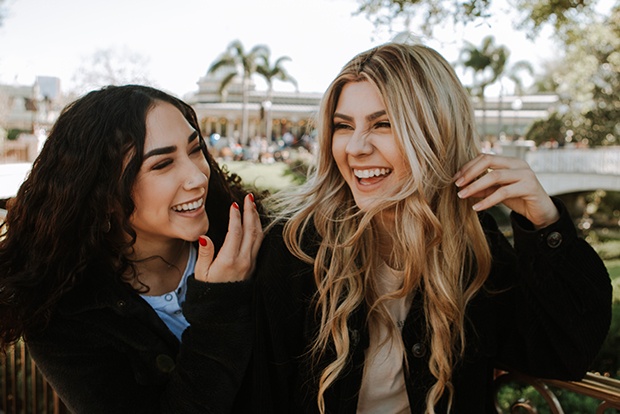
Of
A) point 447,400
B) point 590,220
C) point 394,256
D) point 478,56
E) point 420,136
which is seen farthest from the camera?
point 478,56

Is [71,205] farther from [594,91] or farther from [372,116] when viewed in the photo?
[594,91]

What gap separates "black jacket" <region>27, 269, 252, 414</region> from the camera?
7.50 feet

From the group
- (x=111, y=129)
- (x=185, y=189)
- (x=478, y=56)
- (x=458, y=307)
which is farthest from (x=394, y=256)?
(x=478, y=56)

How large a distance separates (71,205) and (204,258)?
65 cm

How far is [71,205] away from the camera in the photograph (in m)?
2.45

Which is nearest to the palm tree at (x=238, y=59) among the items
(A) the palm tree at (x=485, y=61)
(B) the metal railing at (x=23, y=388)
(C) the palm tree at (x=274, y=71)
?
(C) the palm tree at (x=274, y=71)

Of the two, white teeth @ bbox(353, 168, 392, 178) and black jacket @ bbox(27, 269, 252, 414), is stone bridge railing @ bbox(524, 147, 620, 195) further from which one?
black jacket @ bbox(27, 269, 252, 414)

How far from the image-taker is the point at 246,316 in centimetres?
232

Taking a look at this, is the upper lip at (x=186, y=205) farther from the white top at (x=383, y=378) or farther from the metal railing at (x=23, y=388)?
the metal railing at (x=23, y=388)

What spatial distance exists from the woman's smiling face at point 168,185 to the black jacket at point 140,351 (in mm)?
282

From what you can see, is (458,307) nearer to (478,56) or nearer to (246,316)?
(246,316)

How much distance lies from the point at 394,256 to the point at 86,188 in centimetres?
139

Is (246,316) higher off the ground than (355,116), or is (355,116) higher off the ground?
(355,116)

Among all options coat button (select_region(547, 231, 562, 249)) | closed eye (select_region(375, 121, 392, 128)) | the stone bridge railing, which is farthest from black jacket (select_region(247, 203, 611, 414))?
the stone bridge railing
